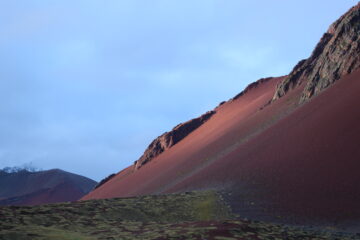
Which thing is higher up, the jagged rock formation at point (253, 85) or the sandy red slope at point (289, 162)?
the jagged rock formation at point (253, 85)

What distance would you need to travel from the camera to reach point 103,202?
28172 millimetres

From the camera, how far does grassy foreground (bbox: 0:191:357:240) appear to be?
1697cm

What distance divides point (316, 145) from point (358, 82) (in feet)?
34.5

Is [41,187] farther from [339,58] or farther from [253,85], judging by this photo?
[339,58]

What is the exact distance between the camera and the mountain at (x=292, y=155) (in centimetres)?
2792

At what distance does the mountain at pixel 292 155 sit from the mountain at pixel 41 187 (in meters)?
42.4

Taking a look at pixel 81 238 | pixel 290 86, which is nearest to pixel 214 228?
pixel 81 238

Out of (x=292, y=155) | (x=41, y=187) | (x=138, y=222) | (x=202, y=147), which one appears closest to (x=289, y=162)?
(x=292, y=155)

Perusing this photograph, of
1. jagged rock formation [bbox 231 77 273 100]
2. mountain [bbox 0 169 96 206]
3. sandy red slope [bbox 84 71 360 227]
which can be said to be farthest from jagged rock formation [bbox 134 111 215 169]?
mountain [bbox 0 169 96 206]

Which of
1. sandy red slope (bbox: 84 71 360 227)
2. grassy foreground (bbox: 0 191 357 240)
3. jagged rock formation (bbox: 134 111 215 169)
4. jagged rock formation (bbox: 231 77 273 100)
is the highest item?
jagged rock formation (bbox: 231 77 273 100)

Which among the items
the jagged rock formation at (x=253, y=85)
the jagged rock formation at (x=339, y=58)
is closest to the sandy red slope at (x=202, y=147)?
the jagged rock formation at (x=253, y=85)

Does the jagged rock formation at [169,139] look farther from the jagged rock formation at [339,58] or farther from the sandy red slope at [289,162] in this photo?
the jagged rock formation at [339,58]

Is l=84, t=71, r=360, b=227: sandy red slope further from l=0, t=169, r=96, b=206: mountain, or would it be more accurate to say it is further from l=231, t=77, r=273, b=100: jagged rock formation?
l=0, t=169, r=96, b=206: mountain

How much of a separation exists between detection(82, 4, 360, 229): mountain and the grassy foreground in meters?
3.54
